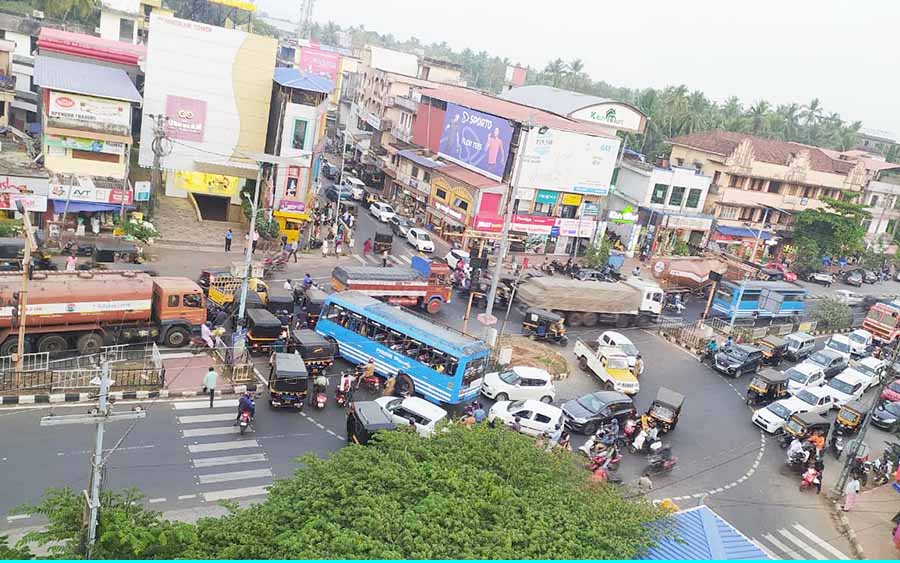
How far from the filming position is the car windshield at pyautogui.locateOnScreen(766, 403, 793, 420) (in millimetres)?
28750

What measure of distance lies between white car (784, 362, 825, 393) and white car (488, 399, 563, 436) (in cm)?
1382

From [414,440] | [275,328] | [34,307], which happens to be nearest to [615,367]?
[275,328]

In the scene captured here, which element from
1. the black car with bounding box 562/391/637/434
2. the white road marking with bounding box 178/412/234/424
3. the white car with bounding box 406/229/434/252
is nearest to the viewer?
the white road marking with bounding box 178/412/234/424

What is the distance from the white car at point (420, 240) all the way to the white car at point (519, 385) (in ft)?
65.1

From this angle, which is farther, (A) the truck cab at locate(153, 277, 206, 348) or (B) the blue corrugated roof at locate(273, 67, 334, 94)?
(B) the blue corrugated roof at locate(273, 67, 334, 94)

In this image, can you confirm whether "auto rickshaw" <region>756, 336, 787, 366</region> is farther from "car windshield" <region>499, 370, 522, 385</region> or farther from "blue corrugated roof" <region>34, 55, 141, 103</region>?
"blue corrugated roof" <region>34, 55, 141, 103</region>

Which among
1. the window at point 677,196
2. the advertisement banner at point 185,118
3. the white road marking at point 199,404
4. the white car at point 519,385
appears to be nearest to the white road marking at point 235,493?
the white road marking at point 199,404

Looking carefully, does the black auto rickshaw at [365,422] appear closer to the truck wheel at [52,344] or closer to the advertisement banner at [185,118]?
the truck wheel at [52,344]

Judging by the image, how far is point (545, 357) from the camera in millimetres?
31516

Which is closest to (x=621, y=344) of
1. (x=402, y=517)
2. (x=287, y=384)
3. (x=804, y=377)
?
(x=804, y=377)

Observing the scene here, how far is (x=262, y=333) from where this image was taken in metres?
26.6

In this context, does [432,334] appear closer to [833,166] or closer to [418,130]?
[418,130]

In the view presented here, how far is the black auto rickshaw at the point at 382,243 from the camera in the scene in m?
43.4

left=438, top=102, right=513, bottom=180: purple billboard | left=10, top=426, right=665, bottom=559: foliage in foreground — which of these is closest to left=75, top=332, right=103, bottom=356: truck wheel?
left=10, top=426, right=665, bottom=559: foliage in foreground
